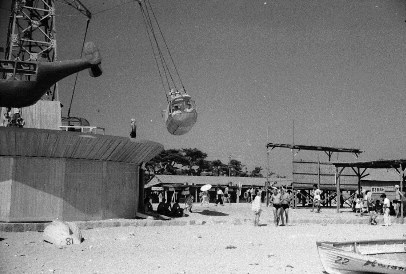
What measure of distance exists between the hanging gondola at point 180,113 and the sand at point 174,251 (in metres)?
5.34

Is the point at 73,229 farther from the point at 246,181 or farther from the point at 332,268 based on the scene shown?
the point at 246,181

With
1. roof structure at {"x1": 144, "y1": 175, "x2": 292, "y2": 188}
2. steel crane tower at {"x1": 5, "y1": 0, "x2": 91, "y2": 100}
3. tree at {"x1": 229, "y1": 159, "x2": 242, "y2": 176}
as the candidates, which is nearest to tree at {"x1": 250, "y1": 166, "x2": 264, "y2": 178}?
tree at {"x1": 229, "y1": 159, "x2": 242, "y2": 176}

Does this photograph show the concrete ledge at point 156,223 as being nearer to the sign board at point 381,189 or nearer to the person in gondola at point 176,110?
the person in gondola at point 176,110

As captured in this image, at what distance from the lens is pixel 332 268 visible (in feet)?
30.1

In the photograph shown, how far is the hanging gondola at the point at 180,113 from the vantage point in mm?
21344

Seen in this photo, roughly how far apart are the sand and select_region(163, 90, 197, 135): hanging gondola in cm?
534

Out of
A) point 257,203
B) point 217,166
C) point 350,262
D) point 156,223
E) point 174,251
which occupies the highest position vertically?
point 217,166

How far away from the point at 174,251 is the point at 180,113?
383 inches

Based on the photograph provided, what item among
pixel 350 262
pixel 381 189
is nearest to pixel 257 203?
pixel 350 262

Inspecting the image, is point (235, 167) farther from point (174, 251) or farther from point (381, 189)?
point (174, 251)

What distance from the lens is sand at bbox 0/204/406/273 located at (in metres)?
10.1

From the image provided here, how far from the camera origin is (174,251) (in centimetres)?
1261

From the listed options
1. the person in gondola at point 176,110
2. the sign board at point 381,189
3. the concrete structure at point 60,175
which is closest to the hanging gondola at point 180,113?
the person in gondola at point 176,110

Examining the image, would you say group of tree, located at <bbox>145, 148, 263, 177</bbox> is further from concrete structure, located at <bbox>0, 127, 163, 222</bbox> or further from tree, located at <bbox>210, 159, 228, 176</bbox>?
concrete structure, located at <bbox>0, 127, 163, 222</bbox>
